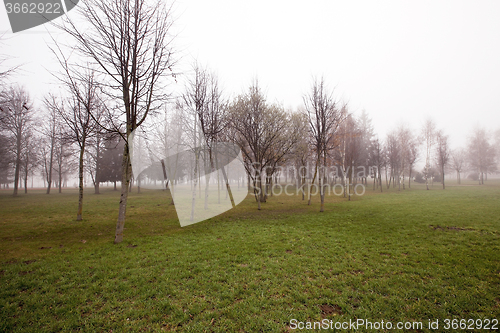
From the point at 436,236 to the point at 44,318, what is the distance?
12.8 meters

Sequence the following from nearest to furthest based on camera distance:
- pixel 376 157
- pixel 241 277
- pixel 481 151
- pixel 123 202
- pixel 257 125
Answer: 1. pixel 241 277
2. pixel 123 202
3. pixel 257 125
4. pixel 376 157
5. pixel 481 151

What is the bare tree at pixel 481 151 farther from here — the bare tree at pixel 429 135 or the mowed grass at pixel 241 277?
the mowed grass at pixel 241 277

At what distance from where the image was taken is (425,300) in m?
4.19

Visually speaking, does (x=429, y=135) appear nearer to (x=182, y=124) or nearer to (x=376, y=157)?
(x=376, y=157)

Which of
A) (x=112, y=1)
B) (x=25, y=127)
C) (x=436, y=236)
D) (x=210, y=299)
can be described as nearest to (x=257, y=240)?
(x=210, y=299)

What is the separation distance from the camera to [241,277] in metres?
5.30

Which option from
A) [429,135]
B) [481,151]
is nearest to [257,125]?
[429,135]

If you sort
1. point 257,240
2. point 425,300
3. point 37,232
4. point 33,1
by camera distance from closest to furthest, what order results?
point 425,300
point 33,1
point 257,240
point 37,232

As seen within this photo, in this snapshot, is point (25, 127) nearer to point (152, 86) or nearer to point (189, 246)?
point (152, 86)

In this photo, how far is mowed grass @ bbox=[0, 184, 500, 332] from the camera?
12.5 feet

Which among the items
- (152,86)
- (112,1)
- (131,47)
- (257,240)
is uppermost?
(112,1)

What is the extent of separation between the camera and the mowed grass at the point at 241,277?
3.80 m

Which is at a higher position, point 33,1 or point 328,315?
point 33,1

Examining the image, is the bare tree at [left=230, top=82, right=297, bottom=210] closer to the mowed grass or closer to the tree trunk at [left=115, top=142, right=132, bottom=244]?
the mowed grass
